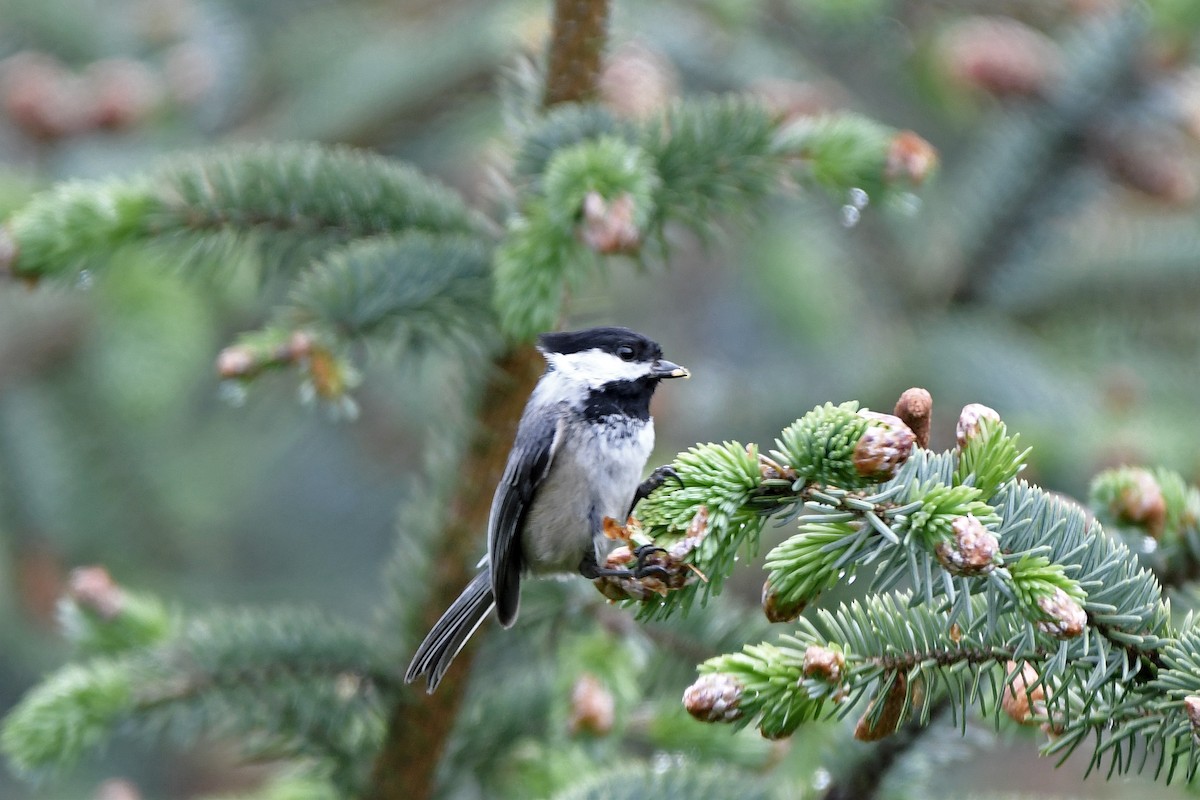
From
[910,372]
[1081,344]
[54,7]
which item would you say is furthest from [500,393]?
[54,7]

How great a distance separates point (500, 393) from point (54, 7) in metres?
2.49

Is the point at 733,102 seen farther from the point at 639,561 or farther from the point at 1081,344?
the point at 1081,344

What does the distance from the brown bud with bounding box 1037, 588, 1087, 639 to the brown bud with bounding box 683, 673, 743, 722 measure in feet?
0.99

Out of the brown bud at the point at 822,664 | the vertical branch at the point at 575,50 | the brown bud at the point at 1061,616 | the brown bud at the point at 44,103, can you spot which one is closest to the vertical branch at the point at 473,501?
the vertical branch at the point at 575,50

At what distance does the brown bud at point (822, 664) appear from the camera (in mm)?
1135

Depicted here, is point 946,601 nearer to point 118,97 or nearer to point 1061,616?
point 1061,616

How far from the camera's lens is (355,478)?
4508 millimetres

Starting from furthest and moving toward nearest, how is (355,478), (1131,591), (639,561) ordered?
(355,478) < (639,561) < (1131,591)

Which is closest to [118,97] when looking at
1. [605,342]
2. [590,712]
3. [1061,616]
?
[605,342]

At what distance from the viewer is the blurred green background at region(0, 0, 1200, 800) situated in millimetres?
2832

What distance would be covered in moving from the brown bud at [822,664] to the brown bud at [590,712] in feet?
2.31

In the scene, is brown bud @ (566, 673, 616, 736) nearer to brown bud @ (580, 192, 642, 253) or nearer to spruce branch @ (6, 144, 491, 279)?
brown bud @ (580, 192, 642, 253)

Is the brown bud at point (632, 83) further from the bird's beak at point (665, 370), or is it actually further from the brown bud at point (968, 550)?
the brown bud at point (968, 550)

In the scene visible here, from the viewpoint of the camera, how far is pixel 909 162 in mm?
1787
